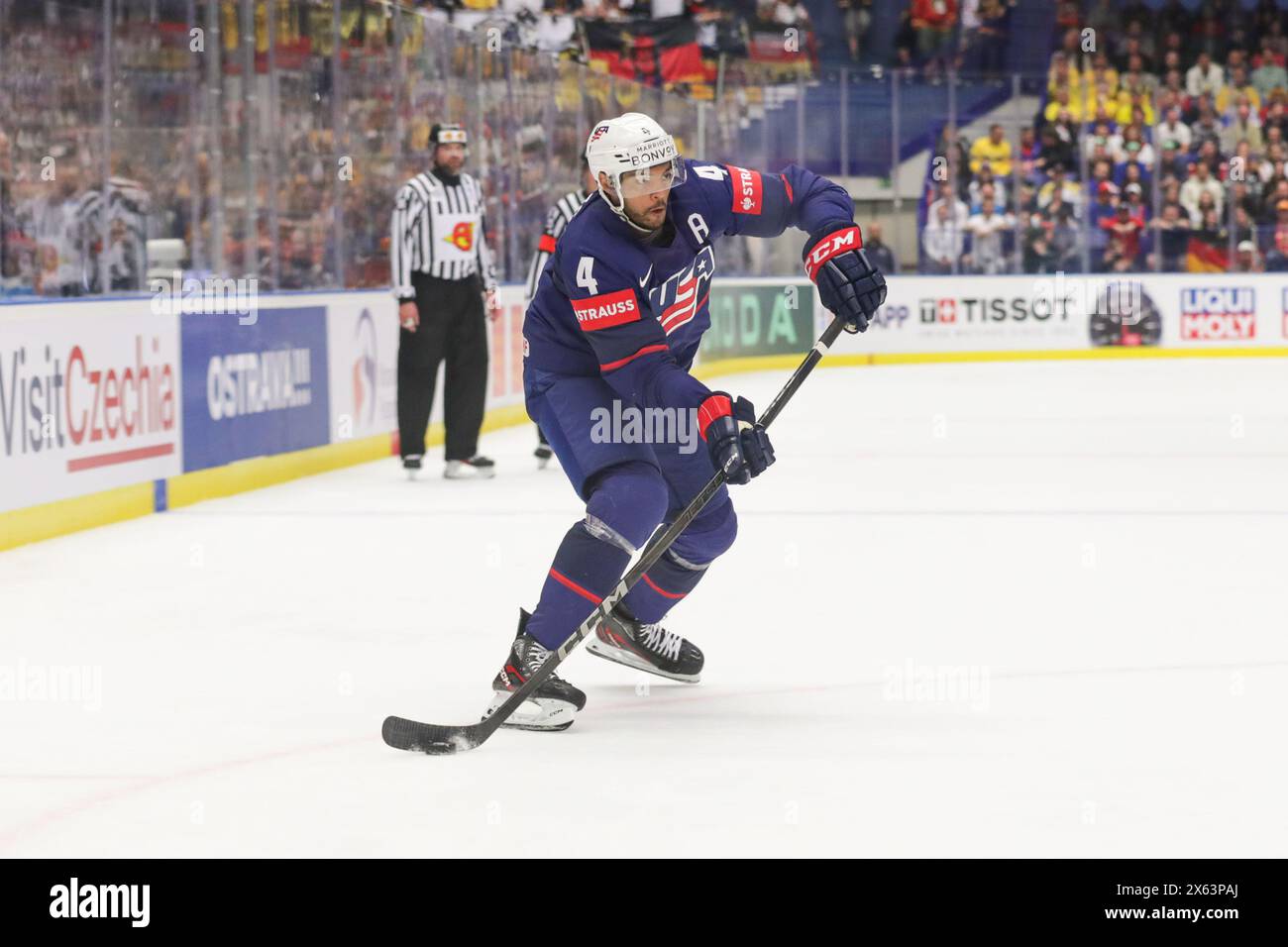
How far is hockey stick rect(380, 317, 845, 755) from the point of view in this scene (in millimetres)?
3910

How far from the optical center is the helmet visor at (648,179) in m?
4.00

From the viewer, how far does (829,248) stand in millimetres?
4258

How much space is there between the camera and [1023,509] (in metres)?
8.12

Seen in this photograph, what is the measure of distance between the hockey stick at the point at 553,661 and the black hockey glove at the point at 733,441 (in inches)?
2.9

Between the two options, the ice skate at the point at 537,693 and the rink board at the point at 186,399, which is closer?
the ice skate at the point at 537,693

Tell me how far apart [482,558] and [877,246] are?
13118 mm

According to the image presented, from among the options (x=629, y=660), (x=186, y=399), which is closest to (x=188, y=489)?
(x=186, y=399)

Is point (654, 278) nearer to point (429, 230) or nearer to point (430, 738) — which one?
point (430, 738)

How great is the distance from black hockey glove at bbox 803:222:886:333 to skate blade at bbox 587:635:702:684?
92cm

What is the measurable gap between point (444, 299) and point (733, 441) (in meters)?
5.79

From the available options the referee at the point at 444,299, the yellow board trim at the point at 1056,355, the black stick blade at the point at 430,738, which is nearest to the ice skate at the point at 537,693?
the black stick blade at the point at 430,738

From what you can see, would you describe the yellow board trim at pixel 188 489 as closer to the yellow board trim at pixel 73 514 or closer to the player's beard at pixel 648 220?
the yellow board trim at pixel 73 514
